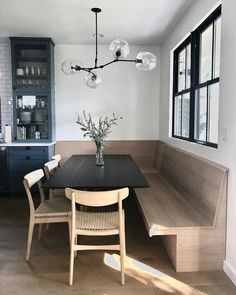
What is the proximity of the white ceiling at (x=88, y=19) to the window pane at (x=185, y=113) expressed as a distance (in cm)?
106

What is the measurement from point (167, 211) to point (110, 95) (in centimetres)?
291

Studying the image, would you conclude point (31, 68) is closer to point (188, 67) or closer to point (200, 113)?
point (188, 67)

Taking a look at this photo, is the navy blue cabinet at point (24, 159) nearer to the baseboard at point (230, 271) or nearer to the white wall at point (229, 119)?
the white wall at point (229, 119)

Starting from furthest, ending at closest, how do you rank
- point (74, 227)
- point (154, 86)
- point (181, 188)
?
1. point (154, 86)
2. point (181, 188)
3. point (74, 227)

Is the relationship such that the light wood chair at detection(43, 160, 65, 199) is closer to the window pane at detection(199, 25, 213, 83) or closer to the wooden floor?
the wooden floor

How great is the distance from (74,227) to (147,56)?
1943 millimetres

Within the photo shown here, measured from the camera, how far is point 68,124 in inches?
202

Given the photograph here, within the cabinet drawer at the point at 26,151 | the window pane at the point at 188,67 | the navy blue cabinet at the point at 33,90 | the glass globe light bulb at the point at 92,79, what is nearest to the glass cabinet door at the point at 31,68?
the navy blue cabinet at the point at 33,90

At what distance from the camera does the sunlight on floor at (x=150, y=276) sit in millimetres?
2142

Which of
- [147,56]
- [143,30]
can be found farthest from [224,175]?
[143,30]

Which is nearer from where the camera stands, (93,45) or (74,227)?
(74,227)

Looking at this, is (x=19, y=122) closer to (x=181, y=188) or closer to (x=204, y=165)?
(x=181, y=188)

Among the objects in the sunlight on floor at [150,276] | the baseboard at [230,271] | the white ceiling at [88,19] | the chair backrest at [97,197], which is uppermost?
the white ceiling at [88,19]

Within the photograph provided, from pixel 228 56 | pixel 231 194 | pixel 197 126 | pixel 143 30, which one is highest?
pixel 143 30
